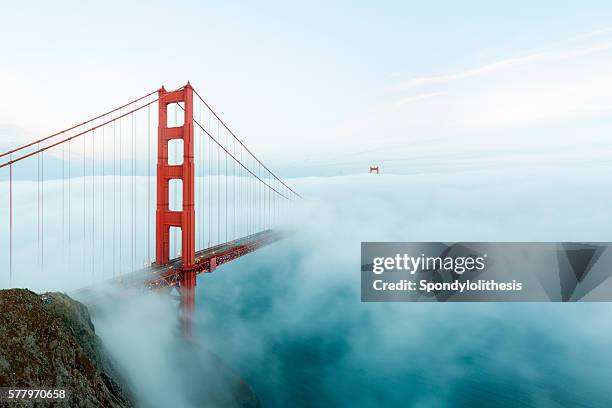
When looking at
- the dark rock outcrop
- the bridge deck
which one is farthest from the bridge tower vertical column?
the dark rock outcrop

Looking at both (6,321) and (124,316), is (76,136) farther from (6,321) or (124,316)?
(6,321)

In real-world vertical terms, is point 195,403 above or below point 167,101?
below

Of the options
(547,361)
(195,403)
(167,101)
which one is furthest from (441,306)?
(167,101)

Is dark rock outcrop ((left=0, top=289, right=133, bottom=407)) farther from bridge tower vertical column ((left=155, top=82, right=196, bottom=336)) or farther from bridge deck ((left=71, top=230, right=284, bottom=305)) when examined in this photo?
bridge tower vertical column ((left=155, top=82, right=196, bottom=336))

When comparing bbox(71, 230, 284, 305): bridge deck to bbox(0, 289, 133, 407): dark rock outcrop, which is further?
bbox(71, 230, 284, 305): bridge deck

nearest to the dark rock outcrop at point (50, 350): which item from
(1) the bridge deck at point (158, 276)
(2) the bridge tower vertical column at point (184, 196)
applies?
(1) the bridge deck at point (158, 276)

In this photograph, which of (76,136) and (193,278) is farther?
(193,278)

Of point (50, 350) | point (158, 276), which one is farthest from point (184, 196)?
point (50, 350)

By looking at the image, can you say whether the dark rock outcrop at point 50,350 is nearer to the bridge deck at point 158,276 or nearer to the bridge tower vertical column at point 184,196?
the bridge deck at point 158,276

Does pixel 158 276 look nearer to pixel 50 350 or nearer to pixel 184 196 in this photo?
pixel 184 196
